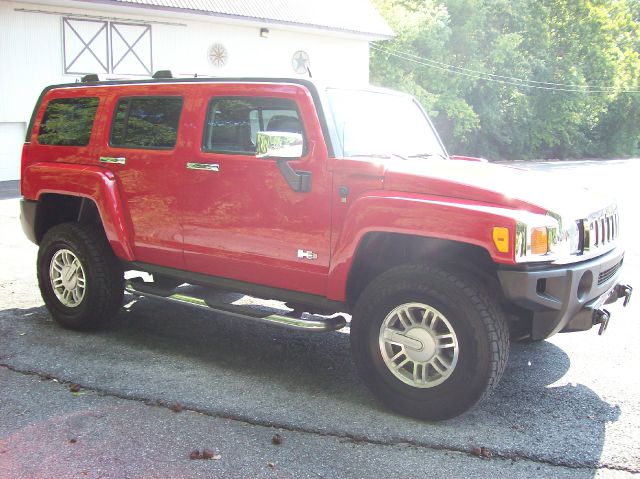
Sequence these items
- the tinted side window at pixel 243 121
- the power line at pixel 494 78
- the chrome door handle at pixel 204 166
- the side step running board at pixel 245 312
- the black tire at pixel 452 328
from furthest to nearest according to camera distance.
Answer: the power line at pixel 494 78, the chrome door handle at pixel 204 166, the tinted side window at pixel 243 121, the side step running board at pixel 245 312, the black tire at pixel 452 328

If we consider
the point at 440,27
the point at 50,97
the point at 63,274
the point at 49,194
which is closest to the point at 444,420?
the point at 63,274

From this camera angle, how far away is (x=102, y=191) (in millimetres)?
5496

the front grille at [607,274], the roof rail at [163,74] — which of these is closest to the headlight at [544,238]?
the front grille at [607,274]

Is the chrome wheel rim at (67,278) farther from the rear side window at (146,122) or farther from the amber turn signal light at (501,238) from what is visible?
the amber turn signal light at (501,238)

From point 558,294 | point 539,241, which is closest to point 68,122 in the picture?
point 539,241

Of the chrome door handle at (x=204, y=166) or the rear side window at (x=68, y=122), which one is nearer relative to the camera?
the chrome door handle at (x=204, y=166)

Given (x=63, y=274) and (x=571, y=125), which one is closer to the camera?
(x=63, y=274)

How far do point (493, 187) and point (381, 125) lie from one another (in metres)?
1.24

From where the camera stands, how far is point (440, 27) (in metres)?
35.9

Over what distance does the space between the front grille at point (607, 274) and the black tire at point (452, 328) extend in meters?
0.74

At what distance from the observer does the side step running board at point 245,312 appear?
4.53 metres

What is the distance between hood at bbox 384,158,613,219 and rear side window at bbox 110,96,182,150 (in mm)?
1740

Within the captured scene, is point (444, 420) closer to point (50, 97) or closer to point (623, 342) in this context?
point (623, 342)

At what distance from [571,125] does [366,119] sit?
42005mm
